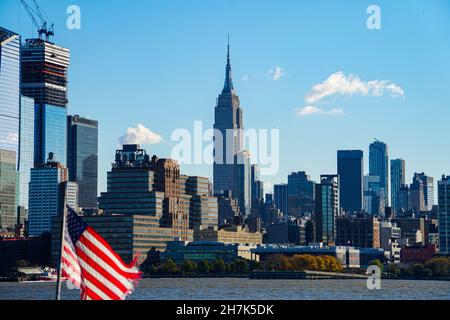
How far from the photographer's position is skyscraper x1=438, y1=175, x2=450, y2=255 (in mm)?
168625

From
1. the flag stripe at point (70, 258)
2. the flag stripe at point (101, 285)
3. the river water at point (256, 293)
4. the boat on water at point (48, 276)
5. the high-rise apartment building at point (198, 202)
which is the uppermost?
the high-rise apartment building at point (198, 202)

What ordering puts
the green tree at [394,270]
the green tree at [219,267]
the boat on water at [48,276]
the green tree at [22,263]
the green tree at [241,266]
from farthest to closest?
the green tree at [22,263]
the green tree at [241,266]
the green tree at [219,267]
the green tree at [394,270]
the boat on water at [48,276]

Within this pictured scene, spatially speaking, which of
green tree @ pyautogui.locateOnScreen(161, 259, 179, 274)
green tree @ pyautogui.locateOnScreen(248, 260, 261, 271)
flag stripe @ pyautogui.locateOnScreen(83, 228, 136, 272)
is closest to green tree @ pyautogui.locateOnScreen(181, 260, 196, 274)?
green tree @ pyautogui.locateOnScreen(161, 259, 179, 274)

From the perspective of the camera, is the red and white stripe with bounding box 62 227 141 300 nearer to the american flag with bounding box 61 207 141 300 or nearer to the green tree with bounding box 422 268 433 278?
the american flag with bounding box 61 207 141 300

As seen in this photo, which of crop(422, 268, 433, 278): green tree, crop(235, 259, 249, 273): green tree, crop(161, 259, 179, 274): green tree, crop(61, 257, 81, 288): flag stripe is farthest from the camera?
crop(235, 259, 249, 273): green tree

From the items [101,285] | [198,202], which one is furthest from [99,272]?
[198,202]

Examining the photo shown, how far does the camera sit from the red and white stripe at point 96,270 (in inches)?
574

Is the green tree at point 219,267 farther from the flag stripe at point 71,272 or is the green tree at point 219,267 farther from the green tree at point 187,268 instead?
the flag stripe at point 71,272

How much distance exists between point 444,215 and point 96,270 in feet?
535

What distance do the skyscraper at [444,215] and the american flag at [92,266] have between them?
514ft

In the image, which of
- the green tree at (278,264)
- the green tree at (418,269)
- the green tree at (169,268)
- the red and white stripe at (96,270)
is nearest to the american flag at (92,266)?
the red and white stripe at (96,270)

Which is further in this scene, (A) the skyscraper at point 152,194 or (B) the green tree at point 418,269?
(A) the skyscraper at point 152,194

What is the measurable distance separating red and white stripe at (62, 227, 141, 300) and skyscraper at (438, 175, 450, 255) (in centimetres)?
15678

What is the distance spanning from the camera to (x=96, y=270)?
48.0 ft
